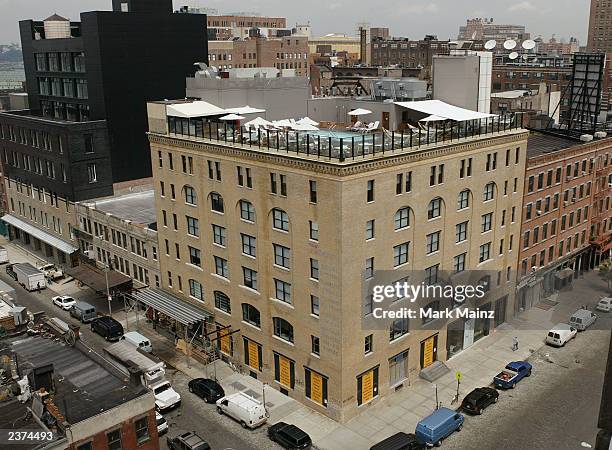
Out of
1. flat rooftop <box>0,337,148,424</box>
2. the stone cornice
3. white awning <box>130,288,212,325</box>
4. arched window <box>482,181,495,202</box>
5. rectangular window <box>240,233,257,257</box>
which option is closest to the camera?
flat rooftop <box>0,337,148,424</box>

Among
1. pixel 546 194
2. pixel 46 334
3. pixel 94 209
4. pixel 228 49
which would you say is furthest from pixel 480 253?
pixel 228 49

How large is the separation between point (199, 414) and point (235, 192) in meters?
19.1

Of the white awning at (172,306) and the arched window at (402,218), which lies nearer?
the arched window at (402,218)

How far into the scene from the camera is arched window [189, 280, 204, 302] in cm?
5947

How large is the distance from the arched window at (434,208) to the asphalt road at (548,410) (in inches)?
654

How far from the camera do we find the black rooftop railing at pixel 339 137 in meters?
44.7

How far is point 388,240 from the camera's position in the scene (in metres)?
47.7

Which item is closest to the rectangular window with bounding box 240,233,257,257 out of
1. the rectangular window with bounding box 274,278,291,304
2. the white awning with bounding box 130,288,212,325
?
the rectangular window with bounding box 274,278,291,304

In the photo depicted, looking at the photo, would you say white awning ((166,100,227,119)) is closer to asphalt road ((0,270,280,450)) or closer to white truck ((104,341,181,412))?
white truck ((104,341,181,412))

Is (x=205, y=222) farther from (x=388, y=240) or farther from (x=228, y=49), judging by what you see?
(x=228, y=49)

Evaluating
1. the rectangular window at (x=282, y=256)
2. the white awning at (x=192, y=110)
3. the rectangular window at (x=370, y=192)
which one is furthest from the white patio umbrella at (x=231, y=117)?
the rectangular window at (x=370, y=192)

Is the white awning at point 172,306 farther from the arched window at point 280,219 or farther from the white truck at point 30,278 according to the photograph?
the white truck at point 30,278

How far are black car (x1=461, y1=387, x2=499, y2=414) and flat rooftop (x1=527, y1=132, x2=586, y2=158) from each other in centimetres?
2855

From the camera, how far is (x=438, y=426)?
44219 mm
